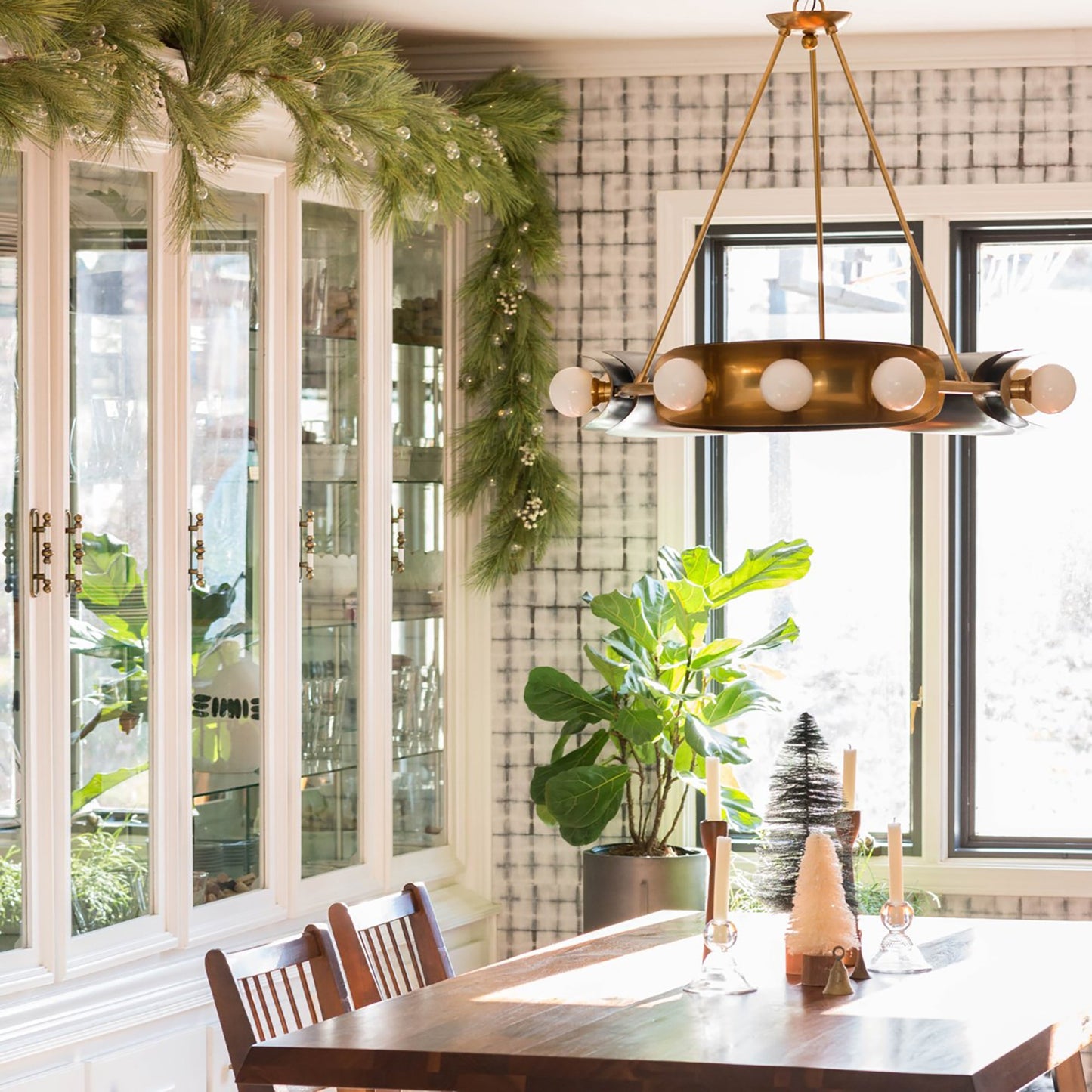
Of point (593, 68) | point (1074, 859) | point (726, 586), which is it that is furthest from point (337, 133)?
point (1074, 859)

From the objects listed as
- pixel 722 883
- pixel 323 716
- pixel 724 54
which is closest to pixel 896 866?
pixel 722 883

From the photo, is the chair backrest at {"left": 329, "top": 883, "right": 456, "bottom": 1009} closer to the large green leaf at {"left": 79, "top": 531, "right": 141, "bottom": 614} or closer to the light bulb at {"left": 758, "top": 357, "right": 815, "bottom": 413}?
the large green leaf at {"left": 79, "top": 531, "right": 141, "bottom": 614}

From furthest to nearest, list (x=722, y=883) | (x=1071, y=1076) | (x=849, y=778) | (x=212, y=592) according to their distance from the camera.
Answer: (x=212, y=592) < (x=1071, y=1076) < (x=849, y=778) < (x=722, y=883)

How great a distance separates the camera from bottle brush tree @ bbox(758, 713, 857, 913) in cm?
281

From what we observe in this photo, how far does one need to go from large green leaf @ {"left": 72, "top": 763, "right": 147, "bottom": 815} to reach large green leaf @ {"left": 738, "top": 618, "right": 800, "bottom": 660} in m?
1.55

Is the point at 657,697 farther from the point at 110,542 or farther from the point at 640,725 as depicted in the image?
the point at 110,542

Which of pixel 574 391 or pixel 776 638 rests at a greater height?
pixel 574 391

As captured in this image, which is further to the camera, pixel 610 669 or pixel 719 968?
pixel 610 669

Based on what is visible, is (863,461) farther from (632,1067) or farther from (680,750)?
(632,1067)

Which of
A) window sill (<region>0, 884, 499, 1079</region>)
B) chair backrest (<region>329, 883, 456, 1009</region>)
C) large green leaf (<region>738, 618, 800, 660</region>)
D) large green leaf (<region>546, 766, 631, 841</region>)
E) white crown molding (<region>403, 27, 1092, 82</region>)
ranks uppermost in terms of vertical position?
white crown molding (<region>403, 27, 1092, 82</region>)

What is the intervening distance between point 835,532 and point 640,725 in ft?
3.18

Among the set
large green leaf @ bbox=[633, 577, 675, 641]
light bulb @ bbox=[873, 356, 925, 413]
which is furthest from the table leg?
light bulb @ bbox=[873, 356, 925, 413]

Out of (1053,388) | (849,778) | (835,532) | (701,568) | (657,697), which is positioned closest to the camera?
(1053,388)

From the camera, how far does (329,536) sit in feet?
12.8
